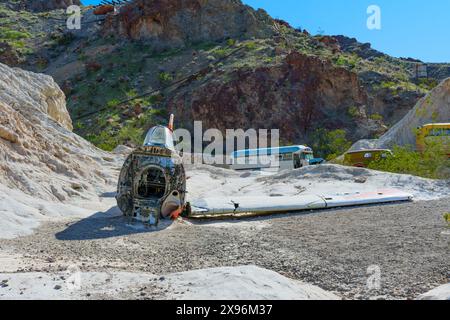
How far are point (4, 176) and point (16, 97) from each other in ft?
22.1

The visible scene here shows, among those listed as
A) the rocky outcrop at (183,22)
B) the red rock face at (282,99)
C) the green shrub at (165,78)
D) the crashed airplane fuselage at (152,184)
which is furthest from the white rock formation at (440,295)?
the rocky outcrop at (183,22)

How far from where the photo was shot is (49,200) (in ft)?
38.0

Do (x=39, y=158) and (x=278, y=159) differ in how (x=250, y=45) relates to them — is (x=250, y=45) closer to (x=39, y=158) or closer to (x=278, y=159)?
(x=278, y=159)

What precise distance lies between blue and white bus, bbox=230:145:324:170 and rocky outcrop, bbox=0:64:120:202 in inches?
471

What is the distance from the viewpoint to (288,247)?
799 centimetres

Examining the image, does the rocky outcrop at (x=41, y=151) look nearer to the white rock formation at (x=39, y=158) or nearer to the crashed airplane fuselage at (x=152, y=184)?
the white rock formation at (x=39, y=158)

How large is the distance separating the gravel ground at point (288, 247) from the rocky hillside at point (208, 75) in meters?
30.3

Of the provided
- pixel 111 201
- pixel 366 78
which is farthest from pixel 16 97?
pixel 366 78

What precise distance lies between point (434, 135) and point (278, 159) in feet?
33.9

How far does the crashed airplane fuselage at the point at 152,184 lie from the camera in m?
11.1

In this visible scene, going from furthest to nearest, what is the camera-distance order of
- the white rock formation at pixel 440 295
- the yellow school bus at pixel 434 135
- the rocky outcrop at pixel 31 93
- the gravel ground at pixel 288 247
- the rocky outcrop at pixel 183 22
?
1. the rocky outcrop at pixel 183 22
2. the yellow school bus at pixel 434 135
3. the rocky outcrop at pixel 31 93
4. the gravel ground at pixel 288 247
5. the white rock formation at pixel 440 295

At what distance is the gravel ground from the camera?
5889 millimetres

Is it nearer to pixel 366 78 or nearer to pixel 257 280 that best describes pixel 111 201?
pixel 257 280

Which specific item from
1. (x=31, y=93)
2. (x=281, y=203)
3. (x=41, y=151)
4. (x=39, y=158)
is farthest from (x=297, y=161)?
(x=39, y=158)
